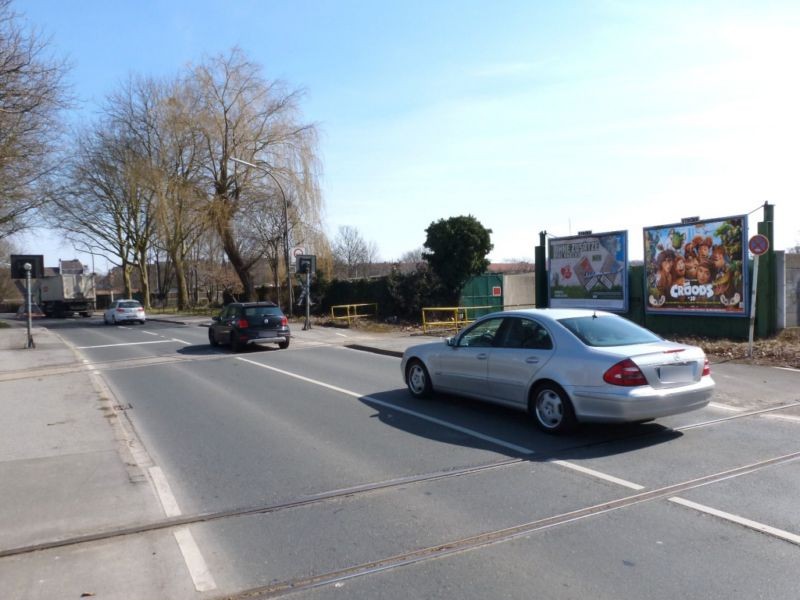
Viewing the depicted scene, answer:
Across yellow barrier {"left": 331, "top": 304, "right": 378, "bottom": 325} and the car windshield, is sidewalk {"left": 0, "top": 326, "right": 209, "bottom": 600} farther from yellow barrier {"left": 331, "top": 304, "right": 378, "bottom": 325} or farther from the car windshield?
yellow barrier {"left": 331, "top": 304, "right": 378, "bottom": 325}

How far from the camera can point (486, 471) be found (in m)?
6.20

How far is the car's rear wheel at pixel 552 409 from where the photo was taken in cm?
728

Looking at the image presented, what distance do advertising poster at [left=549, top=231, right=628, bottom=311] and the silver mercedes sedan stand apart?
11.8 metres

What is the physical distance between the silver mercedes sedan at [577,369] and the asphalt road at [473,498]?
377 millimetres

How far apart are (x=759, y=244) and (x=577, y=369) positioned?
8161mm

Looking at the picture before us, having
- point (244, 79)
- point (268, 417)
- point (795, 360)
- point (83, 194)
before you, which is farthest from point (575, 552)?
point (83, 194)

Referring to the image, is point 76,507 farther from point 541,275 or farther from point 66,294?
point 66,294

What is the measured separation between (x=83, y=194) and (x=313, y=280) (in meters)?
22.3

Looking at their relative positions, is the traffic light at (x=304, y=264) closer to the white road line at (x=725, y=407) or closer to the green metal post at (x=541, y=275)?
the green metal post at (x=541, y=275)

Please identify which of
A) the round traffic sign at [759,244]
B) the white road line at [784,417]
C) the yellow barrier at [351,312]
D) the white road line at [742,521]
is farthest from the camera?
the yellow barrier at [351,312]

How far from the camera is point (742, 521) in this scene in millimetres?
4801

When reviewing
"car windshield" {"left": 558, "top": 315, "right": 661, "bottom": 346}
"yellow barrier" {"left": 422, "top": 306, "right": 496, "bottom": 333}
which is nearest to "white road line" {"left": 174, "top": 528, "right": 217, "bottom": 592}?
"car windshield" {"left": 558, "top": 315, "right": 661, "bottom": 346}

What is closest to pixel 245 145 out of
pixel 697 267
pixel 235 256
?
pixel 235 256

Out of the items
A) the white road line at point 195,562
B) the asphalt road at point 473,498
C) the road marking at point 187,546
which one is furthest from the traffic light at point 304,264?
the white road line at point 195,562
